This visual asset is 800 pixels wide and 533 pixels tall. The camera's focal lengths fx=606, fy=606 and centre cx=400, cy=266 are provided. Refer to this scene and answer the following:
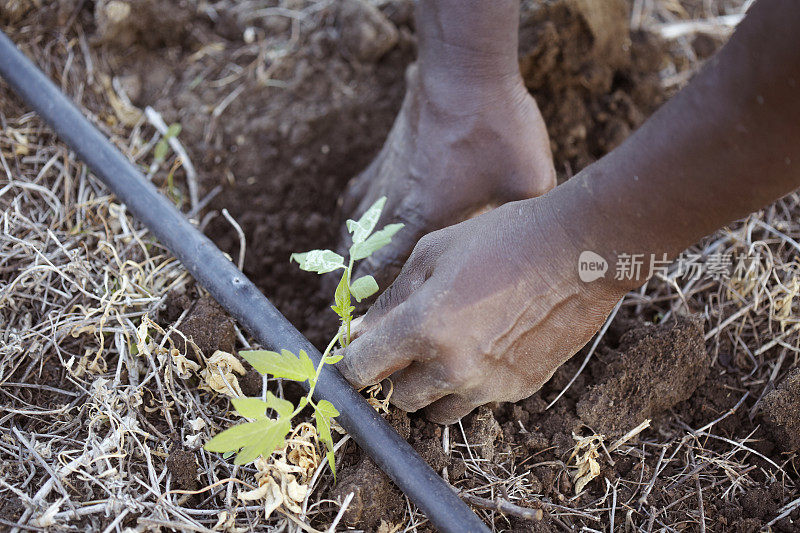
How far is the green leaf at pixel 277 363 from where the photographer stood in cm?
118

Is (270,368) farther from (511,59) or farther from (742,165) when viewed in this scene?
(511,59)

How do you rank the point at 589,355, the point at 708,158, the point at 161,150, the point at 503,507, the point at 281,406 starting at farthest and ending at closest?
1. the point at 161,150
2. the point at 589,355
3. the point at 503,507
4. the point at 281,406
5. the point at 708,158

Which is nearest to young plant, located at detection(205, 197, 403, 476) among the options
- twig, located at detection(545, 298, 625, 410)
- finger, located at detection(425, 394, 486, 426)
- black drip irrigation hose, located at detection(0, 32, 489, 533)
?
black drip irrigation hose, located at detection(0, 32, 489, 533)

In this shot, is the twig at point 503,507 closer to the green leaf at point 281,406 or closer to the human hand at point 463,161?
the green leaf at point 281,406

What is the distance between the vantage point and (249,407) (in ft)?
3.80

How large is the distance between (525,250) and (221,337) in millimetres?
807

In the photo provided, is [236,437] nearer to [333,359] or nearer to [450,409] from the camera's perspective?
[333,359]

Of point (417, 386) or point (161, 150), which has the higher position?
point (161, 150)

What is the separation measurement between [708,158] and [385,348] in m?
0.72

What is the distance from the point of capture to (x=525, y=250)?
1.26 meters

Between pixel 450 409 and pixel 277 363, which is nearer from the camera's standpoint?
pixel 277 363

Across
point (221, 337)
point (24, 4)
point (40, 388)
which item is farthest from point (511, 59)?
point (24, 4)

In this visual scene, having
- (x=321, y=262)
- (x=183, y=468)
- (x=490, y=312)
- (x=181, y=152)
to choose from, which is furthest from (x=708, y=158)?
(x=181, y=152)

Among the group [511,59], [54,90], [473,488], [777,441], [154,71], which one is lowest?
[777,441]
